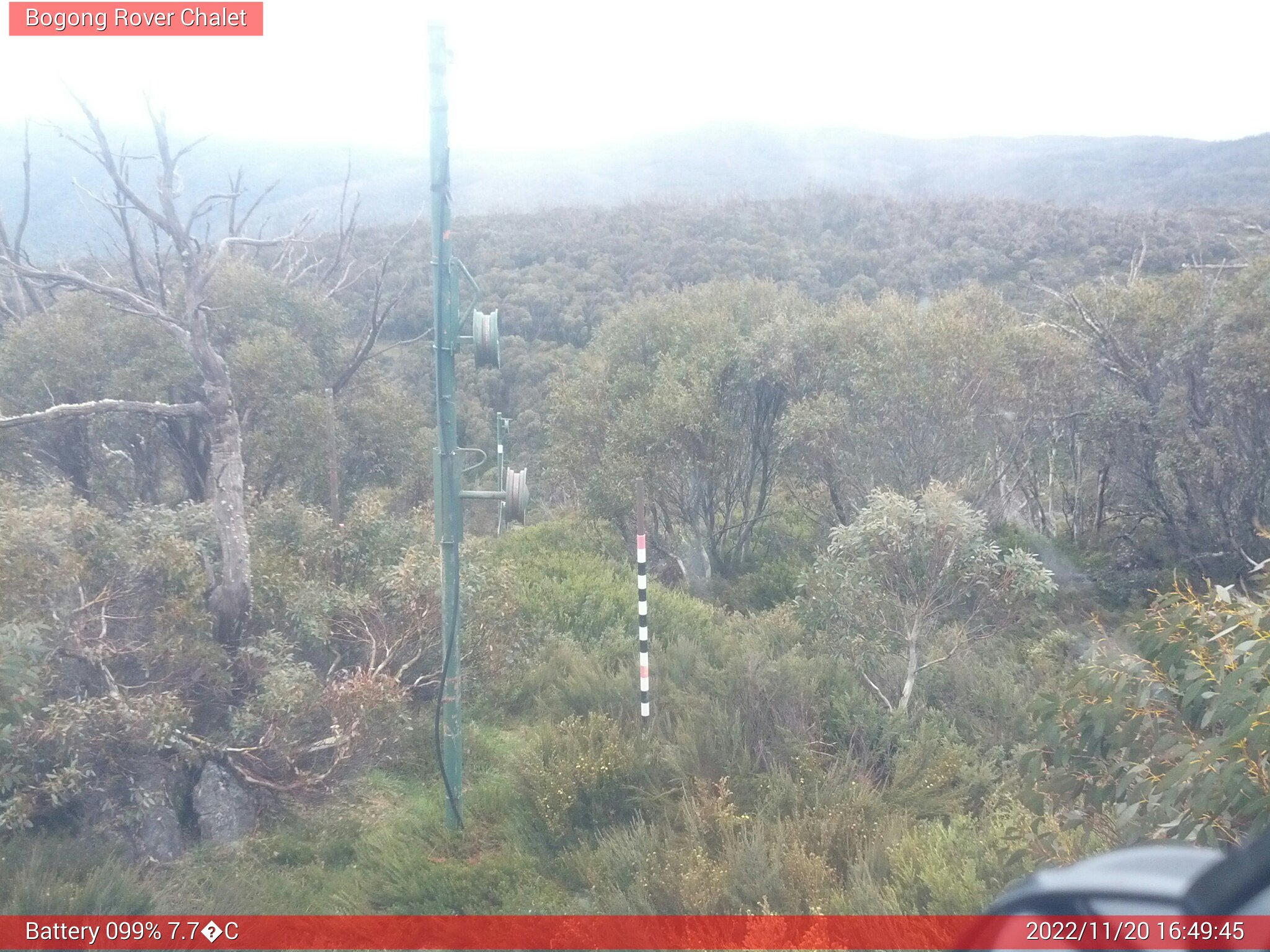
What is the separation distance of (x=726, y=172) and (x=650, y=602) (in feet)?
149

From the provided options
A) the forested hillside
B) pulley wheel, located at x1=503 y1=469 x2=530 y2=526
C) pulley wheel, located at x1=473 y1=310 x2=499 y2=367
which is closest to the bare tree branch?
the forested hillside

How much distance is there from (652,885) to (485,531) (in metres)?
12.0

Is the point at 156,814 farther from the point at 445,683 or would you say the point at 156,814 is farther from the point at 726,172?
the point at 726,172

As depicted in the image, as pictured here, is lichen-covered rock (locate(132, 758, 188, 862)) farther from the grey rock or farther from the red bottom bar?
the red bottom bar

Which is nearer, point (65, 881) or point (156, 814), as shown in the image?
point (65, 881)

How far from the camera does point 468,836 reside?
17.8ft

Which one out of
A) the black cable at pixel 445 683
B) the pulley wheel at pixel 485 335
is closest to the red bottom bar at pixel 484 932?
the black cable at pixel 445 683

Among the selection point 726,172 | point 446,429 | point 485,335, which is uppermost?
point 726,172

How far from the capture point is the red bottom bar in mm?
3672

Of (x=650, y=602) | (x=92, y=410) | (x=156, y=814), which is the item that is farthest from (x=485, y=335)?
(x=650, y=602)

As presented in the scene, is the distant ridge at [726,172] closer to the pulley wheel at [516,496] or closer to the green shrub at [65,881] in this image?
the pulley wheel at [516,496]

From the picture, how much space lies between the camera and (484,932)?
4.43 metres

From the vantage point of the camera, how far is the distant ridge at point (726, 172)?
17156 mm

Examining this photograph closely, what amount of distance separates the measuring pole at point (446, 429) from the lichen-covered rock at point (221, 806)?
1281mm
